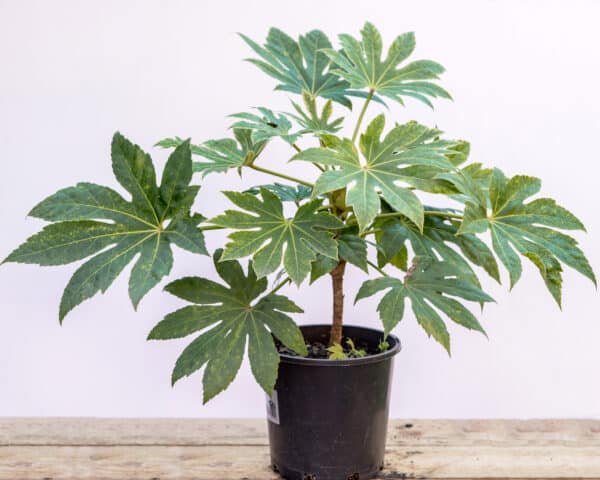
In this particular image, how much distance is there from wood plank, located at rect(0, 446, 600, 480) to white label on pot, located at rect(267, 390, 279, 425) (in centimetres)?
11

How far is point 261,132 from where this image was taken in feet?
4.45

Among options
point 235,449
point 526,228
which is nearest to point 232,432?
point 235,449

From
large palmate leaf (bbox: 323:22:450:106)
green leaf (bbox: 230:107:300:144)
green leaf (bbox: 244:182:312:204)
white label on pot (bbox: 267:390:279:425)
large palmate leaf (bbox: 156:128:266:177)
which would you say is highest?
large palmate leaf (bbox: 323:22:450:106)

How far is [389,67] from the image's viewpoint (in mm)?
1476

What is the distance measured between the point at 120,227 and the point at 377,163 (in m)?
0.45

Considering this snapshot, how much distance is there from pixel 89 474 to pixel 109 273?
0.45 m

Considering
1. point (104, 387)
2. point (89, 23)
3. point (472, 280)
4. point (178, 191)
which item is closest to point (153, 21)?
point (89, 23)

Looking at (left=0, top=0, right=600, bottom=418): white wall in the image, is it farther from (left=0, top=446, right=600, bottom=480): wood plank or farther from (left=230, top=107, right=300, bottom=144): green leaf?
(left=230, top=107, right=300, bottom=144): green leaf

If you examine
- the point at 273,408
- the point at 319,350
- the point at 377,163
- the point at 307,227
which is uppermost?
the point at 377,163

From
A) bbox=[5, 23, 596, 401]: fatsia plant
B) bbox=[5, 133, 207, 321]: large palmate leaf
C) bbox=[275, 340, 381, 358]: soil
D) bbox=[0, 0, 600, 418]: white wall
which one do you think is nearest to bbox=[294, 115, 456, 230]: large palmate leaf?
bbox=[5, 23, 596, 401]: fatsia plant

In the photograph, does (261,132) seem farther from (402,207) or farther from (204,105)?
(204,105)

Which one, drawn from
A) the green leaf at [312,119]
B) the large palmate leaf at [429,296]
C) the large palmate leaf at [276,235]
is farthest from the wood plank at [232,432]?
the green leaf at [312,119]

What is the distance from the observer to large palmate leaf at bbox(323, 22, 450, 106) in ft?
4.79

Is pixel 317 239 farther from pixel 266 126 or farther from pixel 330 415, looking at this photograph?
pixel 330 415
